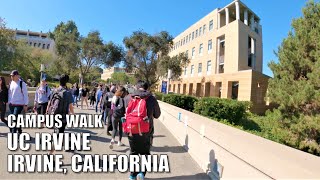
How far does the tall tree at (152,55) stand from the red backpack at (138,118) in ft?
97.8

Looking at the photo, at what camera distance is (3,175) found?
5070 mm

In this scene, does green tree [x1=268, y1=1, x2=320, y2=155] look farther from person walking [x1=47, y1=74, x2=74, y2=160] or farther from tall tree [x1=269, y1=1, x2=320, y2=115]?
person walking [x1=47, y1=74, x2=74, y2=160]

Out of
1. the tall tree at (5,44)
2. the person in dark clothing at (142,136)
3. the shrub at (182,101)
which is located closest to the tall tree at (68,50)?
the tall tree at (5,44)

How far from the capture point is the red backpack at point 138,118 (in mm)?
4967

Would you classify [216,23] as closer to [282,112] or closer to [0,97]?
[282,112]

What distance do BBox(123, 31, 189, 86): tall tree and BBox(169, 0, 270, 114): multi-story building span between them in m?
4.35

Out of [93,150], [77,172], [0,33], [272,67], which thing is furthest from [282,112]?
[0,33]

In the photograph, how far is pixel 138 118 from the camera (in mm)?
4961

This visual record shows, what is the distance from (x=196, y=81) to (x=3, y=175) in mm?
42346

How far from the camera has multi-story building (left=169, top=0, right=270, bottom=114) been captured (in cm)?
2985

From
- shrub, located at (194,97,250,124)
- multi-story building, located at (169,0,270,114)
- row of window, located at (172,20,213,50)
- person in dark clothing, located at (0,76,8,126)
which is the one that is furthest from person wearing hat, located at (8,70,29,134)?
row of window, located at (172,20,213,50)

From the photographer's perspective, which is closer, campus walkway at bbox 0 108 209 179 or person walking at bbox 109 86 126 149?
campus walkway at bbox 0 108 209 179

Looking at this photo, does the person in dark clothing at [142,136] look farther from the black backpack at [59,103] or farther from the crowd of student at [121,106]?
the black backpack at [59,103]

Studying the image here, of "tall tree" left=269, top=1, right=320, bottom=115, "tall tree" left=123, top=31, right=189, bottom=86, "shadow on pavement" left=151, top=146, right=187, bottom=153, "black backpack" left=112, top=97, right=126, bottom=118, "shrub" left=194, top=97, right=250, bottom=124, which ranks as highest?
"tall tree" left=123, top=31, right=189, bottom=86
